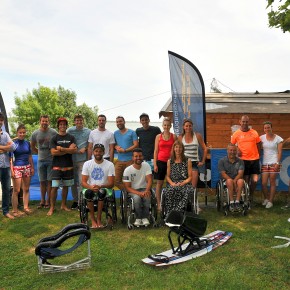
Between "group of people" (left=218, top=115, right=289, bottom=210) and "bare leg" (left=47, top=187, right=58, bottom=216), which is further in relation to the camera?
"bare leg" (left=47, top=187, right=58, bottom=216)

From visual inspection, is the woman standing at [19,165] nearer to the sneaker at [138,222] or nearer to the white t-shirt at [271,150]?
the sneaker at [138,222]

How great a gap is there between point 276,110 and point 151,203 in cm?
553

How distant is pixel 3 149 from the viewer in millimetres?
5633

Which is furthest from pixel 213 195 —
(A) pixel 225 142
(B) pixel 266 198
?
(A) pixel 225 142

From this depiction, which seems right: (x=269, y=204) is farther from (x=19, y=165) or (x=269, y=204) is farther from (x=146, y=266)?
(x=19, y=165)

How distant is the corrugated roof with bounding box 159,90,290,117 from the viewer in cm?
918

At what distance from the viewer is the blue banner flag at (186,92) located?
6762 millimetres

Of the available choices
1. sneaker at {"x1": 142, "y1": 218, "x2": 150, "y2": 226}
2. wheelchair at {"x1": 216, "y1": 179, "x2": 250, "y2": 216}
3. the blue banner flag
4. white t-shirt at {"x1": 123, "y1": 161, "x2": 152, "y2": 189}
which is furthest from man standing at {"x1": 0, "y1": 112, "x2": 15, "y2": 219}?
wheelchair at {"x1": 216, "y1": 179, "x2": 250, "y2": 216}

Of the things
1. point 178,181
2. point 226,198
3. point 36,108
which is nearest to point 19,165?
point 178,181

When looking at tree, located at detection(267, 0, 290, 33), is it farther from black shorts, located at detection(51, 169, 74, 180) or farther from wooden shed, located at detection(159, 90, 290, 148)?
black shorts, located at detection(51, 169, 74, 180)

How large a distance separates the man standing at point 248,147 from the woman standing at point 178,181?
4.33 feet

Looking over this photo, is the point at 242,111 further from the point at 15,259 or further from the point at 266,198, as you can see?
the point at 15,259

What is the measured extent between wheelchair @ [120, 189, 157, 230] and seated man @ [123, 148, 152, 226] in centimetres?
7

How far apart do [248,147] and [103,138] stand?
2.79m
